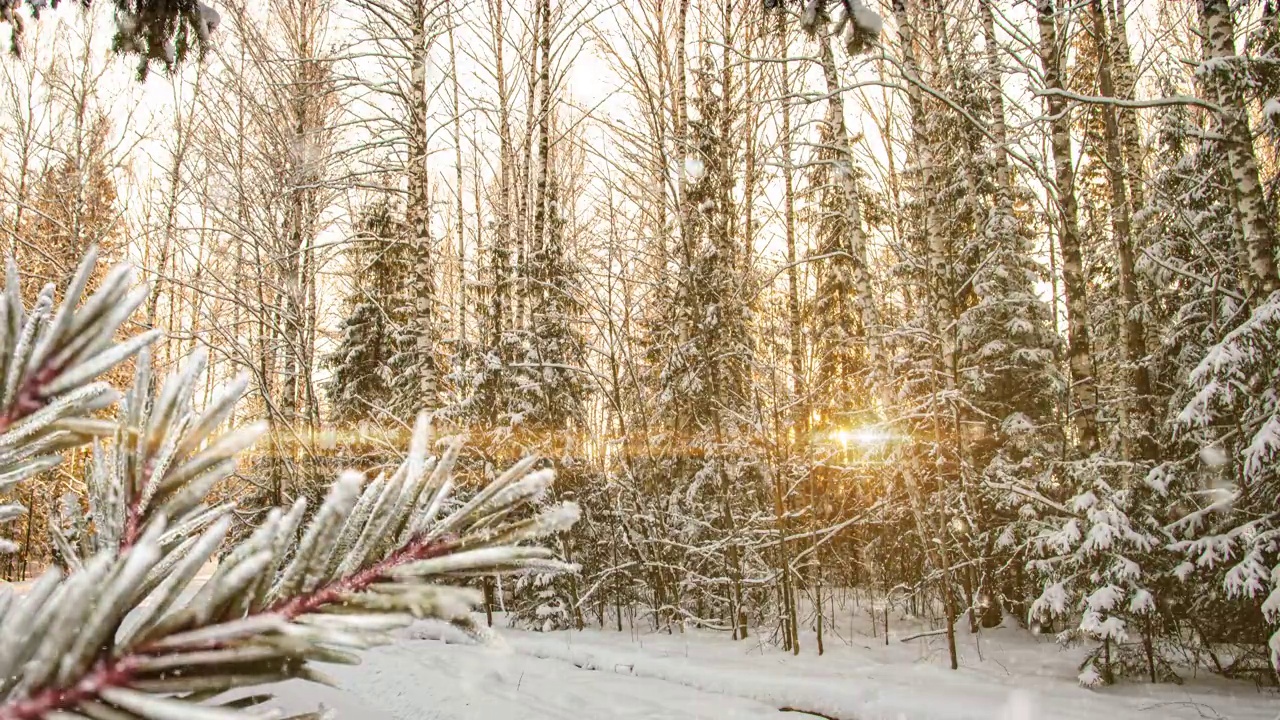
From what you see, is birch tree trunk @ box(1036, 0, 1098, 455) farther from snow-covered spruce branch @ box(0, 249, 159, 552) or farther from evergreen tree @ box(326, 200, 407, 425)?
evergreen tree @ box(326, 200, 407, 425)

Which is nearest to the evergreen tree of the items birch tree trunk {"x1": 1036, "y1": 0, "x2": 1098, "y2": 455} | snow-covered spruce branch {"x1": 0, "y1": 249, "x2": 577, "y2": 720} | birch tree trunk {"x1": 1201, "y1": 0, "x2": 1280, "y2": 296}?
birch tree trunk {"x1": 1036, "y1": 0, "x2": 1098, "y2": 455}

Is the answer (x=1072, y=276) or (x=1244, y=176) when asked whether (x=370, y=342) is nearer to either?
(x=1072, y=276)

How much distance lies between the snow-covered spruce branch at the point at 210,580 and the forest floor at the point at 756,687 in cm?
520

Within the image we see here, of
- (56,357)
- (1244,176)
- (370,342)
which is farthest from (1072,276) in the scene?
(370,342)

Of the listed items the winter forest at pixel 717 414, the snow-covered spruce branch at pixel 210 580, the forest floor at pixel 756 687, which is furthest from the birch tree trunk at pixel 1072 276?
the snow-covered spruce branch at pixel 210 580

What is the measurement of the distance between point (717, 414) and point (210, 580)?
32.7 ft

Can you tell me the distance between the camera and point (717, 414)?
10195 millimetres

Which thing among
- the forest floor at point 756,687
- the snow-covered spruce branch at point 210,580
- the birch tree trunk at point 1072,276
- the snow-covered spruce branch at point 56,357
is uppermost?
the birch tree trunk at point 1072,276

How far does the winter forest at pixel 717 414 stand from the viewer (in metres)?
0.48

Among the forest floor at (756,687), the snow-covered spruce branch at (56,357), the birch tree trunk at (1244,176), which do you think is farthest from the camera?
the forest floor at (756,687)

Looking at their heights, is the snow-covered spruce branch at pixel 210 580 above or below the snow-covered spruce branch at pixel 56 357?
below

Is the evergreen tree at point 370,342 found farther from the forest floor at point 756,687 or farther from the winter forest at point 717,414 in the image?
the forest floor at point 756,687

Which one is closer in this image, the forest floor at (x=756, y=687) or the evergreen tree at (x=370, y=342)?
the forest floor at (x=756, y=687)

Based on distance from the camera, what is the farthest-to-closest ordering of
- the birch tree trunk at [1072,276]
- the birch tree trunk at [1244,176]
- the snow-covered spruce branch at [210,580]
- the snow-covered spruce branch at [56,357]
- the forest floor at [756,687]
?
the birch tree trunk at [1072,276]
the forest floor at [756,687]
the birch tree trunk at [1244,176]
the snow-covered spruce branch at [56,357]
the snow-covered spruce branch at [210,580]
